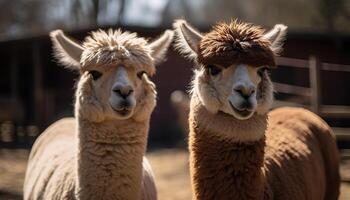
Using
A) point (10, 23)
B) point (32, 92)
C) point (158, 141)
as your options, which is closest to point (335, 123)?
point (158, 141)

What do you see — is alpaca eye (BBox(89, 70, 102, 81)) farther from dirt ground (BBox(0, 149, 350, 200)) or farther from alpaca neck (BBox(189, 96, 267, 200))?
dirt ground (BBox(0, 149, 350, 200))

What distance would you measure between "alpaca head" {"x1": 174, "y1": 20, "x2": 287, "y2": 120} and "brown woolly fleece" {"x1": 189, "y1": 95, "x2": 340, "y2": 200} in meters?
0.12

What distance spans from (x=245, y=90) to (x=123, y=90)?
0.78 meters

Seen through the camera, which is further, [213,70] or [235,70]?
[213,70]

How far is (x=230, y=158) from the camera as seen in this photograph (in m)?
3.24

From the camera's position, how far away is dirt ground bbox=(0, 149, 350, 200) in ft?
22.6

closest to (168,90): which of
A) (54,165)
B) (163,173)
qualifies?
(163,173)

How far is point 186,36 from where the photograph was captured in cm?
365

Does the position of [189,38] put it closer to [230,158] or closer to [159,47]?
[159,47]

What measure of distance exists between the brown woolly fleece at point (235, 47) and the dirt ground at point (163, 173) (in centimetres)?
372

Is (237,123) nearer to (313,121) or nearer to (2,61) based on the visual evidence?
(313,121)

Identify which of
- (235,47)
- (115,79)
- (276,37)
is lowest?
(115,79)

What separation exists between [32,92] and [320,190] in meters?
15.2

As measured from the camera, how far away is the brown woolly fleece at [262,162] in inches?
127
